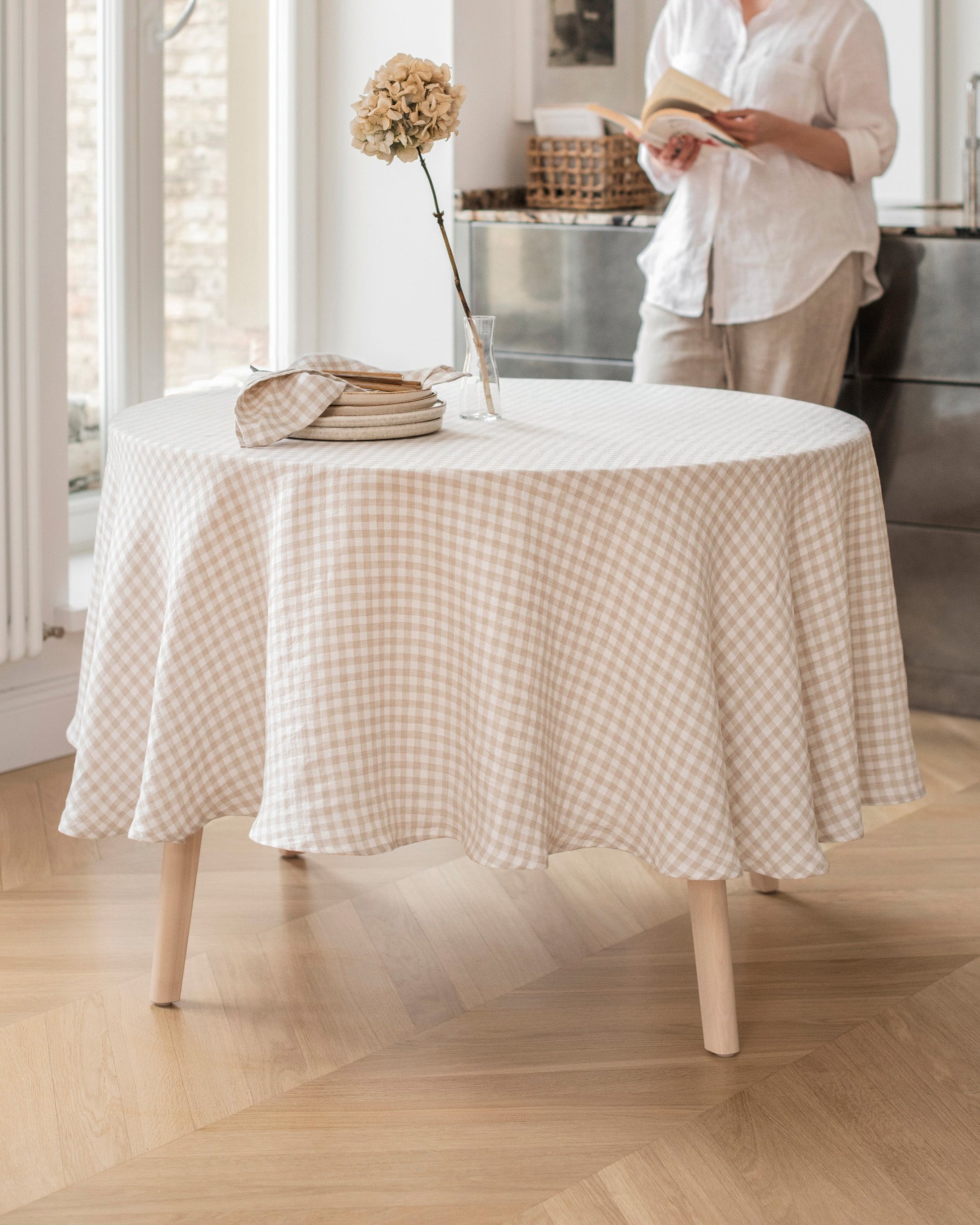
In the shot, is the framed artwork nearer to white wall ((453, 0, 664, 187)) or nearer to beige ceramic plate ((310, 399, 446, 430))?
white wall ((453, 0, 664, 187))

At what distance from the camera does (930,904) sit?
218cm

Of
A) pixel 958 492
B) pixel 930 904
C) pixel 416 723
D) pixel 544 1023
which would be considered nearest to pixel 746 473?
pixel 416 723

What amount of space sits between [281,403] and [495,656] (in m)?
0.40

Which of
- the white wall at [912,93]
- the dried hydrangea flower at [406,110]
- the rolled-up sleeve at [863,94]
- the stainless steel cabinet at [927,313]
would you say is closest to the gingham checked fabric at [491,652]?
the dried hydrangea flower at [406,110]

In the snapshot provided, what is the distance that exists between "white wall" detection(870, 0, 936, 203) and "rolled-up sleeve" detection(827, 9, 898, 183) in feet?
3.20

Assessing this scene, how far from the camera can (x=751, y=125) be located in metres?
2.58

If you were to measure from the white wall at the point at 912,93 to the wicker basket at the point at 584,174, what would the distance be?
68 cm

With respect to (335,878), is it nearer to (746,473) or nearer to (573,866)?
(573,866)

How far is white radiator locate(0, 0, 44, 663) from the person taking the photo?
2477mm

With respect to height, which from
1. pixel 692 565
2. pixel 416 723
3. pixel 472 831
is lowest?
pixel 472 831

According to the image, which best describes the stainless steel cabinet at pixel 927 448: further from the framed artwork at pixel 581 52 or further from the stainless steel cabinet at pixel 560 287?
the framed artwork at pixel 581 52

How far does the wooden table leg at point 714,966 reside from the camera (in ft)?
5.54

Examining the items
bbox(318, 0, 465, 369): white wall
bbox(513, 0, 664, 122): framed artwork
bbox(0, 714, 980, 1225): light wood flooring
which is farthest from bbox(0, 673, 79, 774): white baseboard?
bbox(513, 0, 664, 122): framed artwork

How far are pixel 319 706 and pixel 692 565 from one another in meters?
0.42
